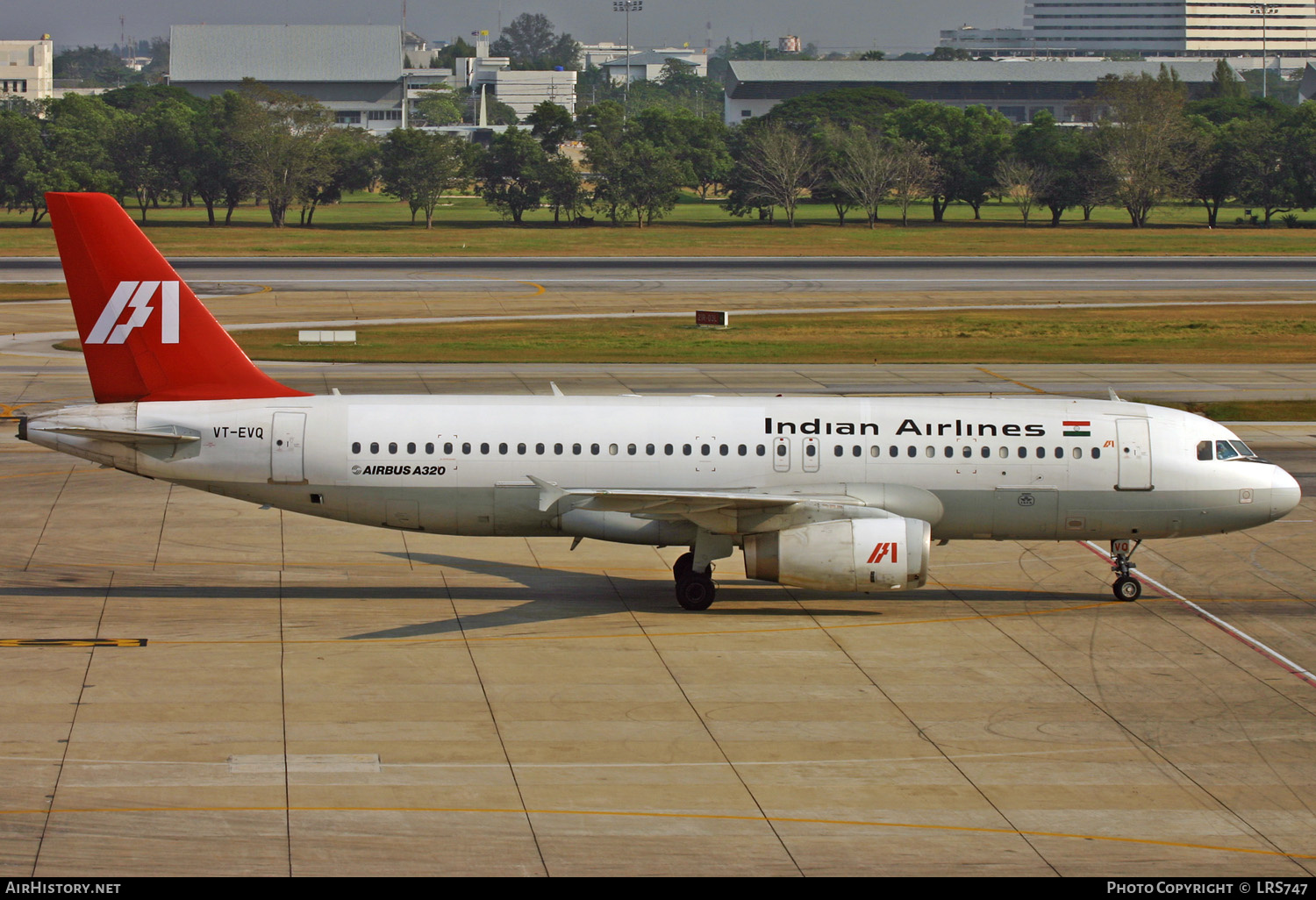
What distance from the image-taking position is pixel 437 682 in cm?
2430

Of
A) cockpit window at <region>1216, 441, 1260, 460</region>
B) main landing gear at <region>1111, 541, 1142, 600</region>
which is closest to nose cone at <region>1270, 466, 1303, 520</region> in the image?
cockpit window at <region>1216, 441, 1260, 460</region>

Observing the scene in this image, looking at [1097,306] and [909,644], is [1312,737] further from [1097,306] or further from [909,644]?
[1097,306]

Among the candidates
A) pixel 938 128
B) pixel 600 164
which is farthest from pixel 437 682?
pixel 938 128

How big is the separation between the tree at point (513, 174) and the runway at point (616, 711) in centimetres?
12647

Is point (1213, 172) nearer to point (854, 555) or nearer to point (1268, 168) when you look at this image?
point (1268, 168)

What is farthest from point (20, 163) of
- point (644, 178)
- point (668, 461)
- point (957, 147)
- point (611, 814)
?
point (611, 814)

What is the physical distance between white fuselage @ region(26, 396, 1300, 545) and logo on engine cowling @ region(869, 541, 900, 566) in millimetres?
1966

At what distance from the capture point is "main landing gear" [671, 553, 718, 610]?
29.1m

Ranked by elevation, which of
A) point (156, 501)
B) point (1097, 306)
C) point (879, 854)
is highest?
point (1097, 306)

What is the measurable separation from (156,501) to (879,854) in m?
27.1

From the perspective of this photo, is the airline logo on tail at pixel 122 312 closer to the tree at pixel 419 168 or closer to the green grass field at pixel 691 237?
the green grass field at pixel 691 237

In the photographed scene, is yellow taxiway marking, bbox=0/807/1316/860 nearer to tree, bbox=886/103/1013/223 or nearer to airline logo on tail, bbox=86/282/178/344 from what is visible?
airline logo on tail, bbox=86/282/178/344

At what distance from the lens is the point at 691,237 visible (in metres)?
140

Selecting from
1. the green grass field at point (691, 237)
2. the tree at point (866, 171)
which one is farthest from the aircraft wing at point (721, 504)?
the tree at point (866, 171)
